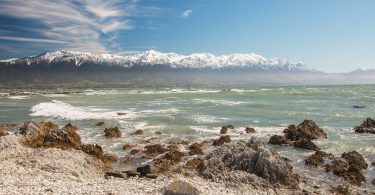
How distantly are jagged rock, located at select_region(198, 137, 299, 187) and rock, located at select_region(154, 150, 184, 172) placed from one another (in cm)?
234

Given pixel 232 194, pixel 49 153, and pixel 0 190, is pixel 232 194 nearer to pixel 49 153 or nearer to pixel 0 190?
pixel 0 190

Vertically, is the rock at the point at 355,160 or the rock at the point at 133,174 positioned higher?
the rock at the point at 355,160

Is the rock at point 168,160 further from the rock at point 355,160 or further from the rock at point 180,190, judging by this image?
the rock at point 355,160

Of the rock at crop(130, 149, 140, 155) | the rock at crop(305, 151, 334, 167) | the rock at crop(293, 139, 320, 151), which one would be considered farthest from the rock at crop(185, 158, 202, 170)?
the rock at crop(293, 139, 320, 151)

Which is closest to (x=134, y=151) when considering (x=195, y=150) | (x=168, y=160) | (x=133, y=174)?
(x=168, y=160)

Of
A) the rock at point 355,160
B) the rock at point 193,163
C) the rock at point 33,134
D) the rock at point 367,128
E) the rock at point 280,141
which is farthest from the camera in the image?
the rock at point 367,128

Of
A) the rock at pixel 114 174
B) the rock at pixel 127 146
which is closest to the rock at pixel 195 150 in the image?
the rock at pixel 127 146

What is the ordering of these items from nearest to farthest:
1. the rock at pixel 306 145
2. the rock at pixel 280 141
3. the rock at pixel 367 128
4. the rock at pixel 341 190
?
1. the rock at pixel 341 190
2. the rock at pixel 306 145
3. the rock at pixel 280 141
4. the rock at pixel 367 128

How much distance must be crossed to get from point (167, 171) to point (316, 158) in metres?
8.00

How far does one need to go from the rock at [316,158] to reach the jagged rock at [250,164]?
287 cm

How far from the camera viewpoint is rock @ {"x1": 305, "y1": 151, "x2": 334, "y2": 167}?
58.4 feet

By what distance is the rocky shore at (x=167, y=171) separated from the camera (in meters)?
12.6

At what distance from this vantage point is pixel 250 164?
1515cm

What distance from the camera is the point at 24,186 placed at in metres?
11.9
